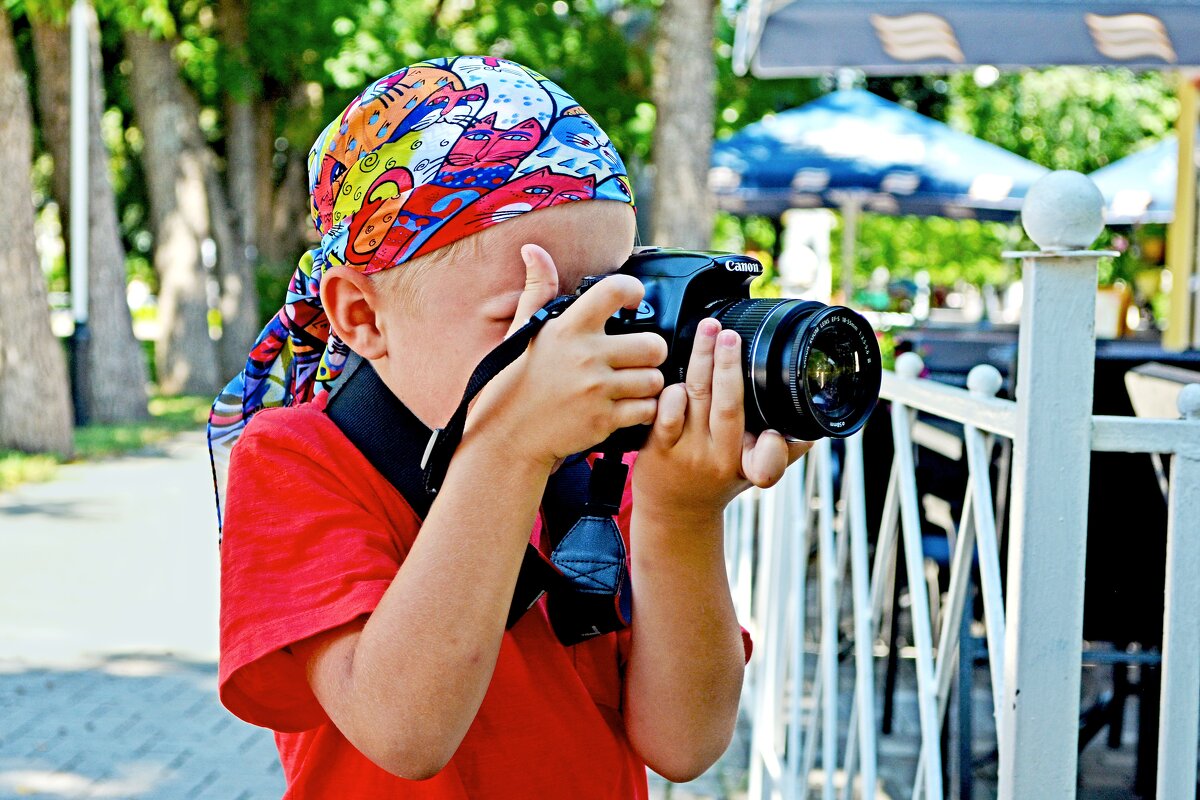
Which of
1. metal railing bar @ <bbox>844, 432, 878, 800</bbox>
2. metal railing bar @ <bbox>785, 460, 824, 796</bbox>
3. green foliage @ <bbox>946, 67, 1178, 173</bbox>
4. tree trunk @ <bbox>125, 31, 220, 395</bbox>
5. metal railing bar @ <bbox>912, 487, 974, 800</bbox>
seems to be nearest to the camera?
metal railing bar @ <bbox>912, 487, 974, 800</bbox>

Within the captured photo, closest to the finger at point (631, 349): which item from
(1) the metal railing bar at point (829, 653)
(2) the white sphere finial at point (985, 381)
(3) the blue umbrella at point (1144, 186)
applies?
(2) the white sphere finial at point (985, 381)

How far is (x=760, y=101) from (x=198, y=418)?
330 inches

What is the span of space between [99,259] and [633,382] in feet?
39.8

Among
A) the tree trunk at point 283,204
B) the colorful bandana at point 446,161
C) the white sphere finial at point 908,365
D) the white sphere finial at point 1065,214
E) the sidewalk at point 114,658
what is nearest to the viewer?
the colorful bandana at point 446,161

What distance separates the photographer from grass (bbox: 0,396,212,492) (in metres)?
9.41

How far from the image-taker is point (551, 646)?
4.55ft

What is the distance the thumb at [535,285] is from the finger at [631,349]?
8 cm

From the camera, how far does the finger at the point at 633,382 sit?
1172mm

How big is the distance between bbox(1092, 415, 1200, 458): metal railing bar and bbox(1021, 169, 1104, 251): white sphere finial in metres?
0.23

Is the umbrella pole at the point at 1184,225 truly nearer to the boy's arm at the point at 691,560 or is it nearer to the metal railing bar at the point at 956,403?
the metal railing bar at the point at 956,403

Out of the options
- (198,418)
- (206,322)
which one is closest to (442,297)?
(198,418)

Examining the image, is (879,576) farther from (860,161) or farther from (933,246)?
(933,246)

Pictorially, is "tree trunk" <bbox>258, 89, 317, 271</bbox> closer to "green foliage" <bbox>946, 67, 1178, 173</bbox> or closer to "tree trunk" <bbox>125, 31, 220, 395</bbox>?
"tree trunk" <bbox>125, 31, 220, 395</bbox>

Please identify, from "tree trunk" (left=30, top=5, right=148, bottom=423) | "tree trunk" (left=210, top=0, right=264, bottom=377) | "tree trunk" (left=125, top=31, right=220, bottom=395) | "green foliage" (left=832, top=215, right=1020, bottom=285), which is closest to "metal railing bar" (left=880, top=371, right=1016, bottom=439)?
"tree trunk" (left=30, top=5, right=148, bottom=423)
